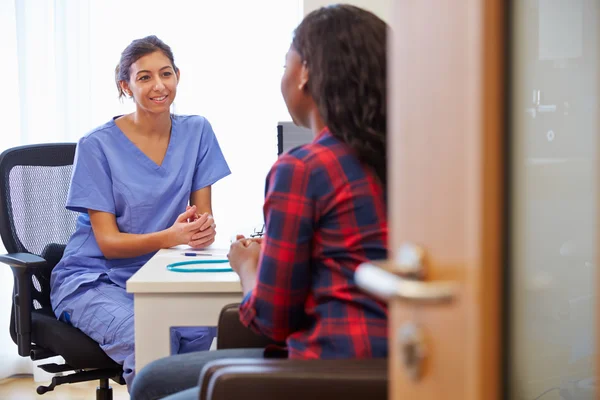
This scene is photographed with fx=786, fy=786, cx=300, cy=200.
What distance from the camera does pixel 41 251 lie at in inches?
89.8

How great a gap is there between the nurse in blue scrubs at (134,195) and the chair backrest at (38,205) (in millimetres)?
84

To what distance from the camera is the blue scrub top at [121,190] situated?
216 cm

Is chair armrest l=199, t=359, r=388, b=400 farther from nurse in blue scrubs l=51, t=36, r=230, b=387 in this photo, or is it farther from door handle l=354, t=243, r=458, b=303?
nurse in blue scrubs l=51, t=36, r=230, b=387

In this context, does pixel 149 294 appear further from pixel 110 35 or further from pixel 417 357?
pixel 110 35

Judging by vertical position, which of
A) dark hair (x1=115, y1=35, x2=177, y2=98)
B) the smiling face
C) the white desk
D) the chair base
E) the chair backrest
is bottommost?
the chair base

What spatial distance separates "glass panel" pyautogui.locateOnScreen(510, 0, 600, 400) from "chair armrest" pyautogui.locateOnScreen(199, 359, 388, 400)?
0.19 metres

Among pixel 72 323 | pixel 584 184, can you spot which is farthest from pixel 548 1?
pixel 72 323

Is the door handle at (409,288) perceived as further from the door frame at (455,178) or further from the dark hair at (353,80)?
the dark hair at (353,80)

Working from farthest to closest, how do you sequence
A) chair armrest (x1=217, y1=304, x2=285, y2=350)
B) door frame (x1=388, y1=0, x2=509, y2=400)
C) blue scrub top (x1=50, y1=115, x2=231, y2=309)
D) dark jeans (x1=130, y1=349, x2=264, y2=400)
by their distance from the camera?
blue scrub top (x1=50, y1=115, x2=231, y2=309) → chair armrest (x1=217, y1=304, x2=285, y2=350) → dark jeans (x1=130, y1=349, x2=264, y2=400) → door frame (x1=388, y1=0, x2=509, y2=400)

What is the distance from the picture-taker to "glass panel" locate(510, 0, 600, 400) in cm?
66

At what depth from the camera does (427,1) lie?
1.95ft

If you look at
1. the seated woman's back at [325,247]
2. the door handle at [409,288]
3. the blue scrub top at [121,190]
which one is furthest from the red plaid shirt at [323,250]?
the blue scrub top at [121,190]

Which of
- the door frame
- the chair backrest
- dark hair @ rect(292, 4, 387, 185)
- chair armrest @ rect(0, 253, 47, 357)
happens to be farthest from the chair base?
the door frame

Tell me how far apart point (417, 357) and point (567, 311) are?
20.3 inches
